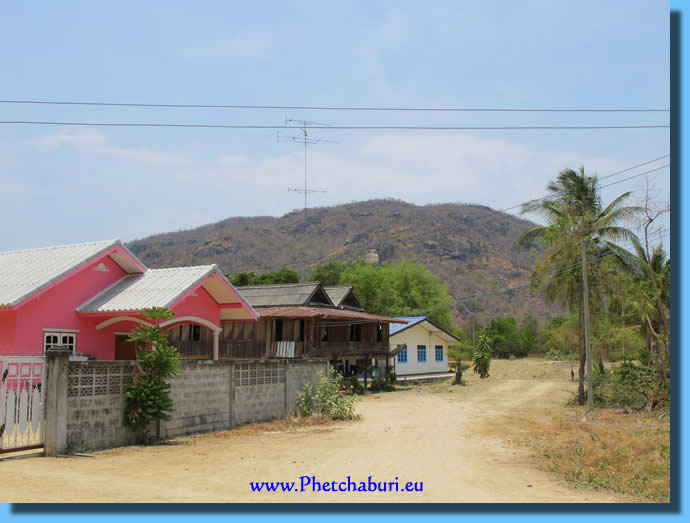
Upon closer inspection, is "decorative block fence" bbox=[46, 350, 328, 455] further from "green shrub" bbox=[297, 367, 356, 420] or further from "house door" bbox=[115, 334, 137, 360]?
"house door" bbox=[115, 334, 137, 360]

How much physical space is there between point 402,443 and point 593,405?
45.2 feet

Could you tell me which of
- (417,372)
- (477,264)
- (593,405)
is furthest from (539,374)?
(477,264)

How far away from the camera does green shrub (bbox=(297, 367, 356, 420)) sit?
62.4ft

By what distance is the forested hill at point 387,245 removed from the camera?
350ft

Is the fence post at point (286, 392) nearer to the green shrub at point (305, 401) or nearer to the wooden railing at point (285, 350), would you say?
the green shrub at point (305, 401)

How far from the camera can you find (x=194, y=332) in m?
23.1

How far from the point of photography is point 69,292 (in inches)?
666

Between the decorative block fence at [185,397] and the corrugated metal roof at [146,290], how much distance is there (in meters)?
2.62

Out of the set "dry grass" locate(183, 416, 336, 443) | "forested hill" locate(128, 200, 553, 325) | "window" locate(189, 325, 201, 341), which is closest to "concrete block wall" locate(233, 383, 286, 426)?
"dry grass" locate(183, 416, 336, 443)

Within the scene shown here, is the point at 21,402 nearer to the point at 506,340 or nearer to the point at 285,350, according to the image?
the point at 285,350

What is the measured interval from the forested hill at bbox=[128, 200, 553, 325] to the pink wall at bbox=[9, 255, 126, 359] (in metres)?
80.2

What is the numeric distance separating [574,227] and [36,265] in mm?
20986

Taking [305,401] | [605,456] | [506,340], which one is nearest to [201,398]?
[305,401]

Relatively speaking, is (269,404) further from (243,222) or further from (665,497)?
(243,222)
